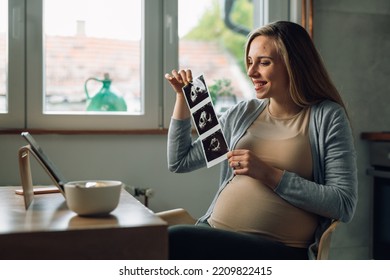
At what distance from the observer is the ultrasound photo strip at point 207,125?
4.68ft

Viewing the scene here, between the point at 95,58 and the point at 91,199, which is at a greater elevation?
the point at 95,58

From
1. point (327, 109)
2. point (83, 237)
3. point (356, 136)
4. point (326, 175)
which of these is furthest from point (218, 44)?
point (83, 237)

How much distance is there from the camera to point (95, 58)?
2324 mm

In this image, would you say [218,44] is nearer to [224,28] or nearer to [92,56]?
[224,28]

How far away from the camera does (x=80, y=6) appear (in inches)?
90.4

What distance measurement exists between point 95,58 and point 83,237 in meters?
1.56

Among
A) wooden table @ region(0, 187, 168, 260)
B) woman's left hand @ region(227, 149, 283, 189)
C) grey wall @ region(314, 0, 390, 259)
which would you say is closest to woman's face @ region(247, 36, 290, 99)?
woman's left hand @ region(227, 149, 283, 189)

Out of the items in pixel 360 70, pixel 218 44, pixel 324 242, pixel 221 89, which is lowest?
pixel 324 242

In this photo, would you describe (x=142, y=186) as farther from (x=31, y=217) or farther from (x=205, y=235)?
(x=31, y=217)

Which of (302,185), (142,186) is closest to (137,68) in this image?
(142,186)

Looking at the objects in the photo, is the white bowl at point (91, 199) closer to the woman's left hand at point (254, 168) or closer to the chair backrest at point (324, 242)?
the woman's left hand at point (254, 168)

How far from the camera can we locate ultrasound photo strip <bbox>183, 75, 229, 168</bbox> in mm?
1426

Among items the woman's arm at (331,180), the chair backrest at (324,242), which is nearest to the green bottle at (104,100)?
the woman's arm at (331,180)

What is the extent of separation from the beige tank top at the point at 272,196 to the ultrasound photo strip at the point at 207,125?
0.14 metres
